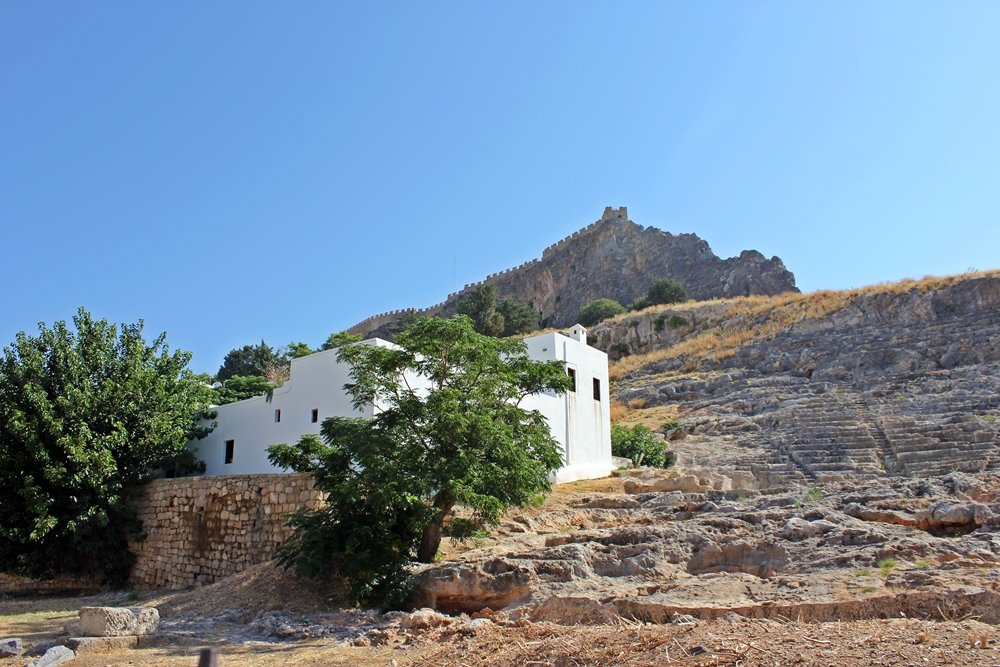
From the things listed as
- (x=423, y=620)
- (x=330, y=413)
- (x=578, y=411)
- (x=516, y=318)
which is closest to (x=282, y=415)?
(x=330, y=413)

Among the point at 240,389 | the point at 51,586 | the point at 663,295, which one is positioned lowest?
the point at 51,586

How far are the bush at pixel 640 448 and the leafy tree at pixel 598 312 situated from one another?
1148 inches

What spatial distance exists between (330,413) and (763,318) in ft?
96.7

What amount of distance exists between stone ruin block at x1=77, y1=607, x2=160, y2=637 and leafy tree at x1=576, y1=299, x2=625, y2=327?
149 ft

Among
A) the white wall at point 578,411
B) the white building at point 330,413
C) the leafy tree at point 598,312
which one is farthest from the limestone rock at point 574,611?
the leafy tree at point 598,312

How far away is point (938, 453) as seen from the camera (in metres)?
21.4

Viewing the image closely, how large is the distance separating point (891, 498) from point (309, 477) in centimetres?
1037

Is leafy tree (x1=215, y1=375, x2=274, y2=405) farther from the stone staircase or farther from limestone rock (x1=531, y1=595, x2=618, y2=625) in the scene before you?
limestone rock (x1=531, y1=595, x2=618, y2=625)

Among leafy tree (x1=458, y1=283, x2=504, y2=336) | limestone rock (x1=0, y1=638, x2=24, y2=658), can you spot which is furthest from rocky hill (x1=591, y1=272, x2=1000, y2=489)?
limestone rock (x1=0, y1=638, x2=24, y2=658)

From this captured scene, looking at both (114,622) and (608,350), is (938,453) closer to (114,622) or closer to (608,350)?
(114,622)

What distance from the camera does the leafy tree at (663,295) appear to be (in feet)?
183

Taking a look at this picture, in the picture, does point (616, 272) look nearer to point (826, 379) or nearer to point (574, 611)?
point (826, 379)

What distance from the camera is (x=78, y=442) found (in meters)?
18.0

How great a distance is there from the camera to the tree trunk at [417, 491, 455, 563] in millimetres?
12609
